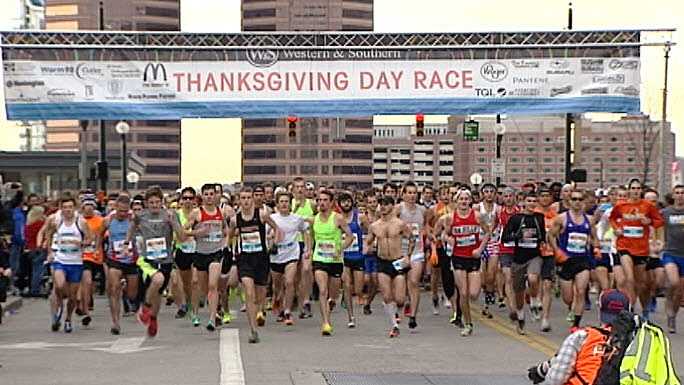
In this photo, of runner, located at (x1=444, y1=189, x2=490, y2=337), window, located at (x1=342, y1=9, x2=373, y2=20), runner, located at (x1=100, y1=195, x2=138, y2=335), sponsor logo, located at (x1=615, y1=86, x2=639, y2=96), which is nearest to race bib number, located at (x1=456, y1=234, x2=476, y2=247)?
runner, located at (x1=444, y1=189, x2=490, y2=337)

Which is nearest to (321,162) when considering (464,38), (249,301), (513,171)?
(513,171)

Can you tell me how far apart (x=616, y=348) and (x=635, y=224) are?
9980 mm

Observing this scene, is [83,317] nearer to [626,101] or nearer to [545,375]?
[545,375]

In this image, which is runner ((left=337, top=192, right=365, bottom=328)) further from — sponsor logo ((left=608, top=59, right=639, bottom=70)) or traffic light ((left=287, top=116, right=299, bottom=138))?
traffic light ((left=287, top=116, right=299, bottom=138))

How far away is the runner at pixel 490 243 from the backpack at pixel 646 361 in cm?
1089

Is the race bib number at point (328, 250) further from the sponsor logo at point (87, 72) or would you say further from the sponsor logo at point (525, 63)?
the sponsor logo at point (87, 72)

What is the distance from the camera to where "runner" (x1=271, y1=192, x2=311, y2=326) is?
16.5 metres

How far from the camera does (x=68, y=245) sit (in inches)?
634

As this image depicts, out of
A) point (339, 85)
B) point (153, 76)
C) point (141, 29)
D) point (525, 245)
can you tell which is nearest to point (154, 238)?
point (525, 245)

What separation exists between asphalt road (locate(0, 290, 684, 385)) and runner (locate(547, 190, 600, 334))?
656mm

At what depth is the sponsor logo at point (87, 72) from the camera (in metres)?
24.1

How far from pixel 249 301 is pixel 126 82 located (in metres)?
10.7

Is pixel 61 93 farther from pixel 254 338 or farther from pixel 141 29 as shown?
pixel 141 29

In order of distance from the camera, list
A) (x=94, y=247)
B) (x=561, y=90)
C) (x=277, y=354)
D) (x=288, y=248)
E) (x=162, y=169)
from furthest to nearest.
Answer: (x=162, y=169)
(x=561, y=90)
(x=288, y=248)
(x=94, y=247)
(x=277, y=354)
